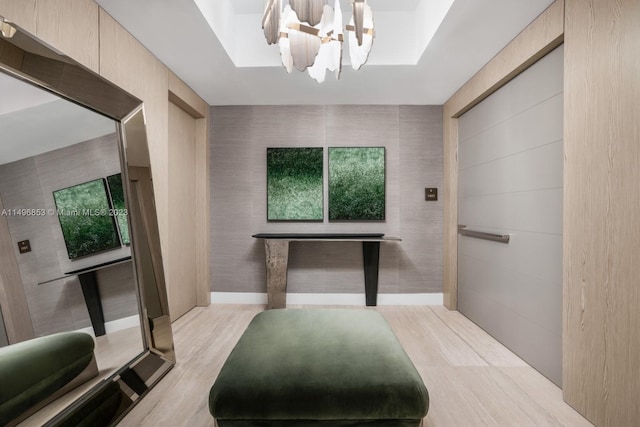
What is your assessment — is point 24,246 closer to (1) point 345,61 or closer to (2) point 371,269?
(1) point 345,61

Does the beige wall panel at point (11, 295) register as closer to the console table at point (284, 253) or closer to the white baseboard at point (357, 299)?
the console table at point (284, 253)

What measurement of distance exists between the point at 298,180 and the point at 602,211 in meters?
2.86

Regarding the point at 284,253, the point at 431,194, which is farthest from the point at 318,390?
the point at 431,194

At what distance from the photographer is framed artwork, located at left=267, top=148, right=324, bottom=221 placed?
3738 mm

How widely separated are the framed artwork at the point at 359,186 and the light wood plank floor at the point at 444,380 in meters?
1.37

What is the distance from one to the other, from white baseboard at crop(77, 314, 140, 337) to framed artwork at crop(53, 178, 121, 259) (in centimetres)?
42

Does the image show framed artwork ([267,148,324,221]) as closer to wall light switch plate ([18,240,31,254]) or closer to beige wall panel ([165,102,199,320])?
beige wall panel ([165,102,199,320])

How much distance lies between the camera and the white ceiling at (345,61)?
6.77 ft

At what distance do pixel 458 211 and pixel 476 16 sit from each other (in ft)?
6.84

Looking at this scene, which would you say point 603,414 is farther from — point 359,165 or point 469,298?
point 359,165

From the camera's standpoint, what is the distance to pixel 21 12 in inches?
57.7

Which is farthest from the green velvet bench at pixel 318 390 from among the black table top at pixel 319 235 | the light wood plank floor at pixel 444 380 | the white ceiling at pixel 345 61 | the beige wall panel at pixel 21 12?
the white ceiling at pixel 345 61

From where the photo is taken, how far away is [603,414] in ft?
5.07

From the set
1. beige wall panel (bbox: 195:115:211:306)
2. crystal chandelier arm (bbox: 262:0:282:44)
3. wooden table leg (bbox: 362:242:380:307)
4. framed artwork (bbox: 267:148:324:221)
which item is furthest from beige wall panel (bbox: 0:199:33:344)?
wooden table leg (bbox: 362:242:380:307)
